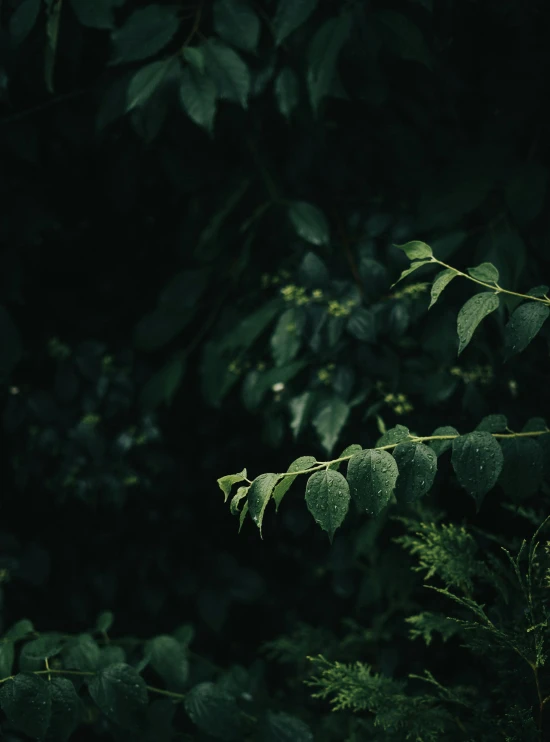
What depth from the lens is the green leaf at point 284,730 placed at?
4.41 feet

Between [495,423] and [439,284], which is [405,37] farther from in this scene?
[495,423]

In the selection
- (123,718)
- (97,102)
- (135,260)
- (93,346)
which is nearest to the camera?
(123,718)

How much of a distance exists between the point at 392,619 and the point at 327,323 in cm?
90

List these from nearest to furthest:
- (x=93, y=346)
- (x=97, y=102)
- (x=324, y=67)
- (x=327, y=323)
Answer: (x=324, y=67), (x=327, y=323), (x=97, y=102), (x=93, y=346)

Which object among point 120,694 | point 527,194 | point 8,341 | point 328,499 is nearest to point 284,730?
point 120,694

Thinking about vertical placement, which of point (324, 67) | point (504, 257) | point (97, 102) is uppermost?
point (97, 102)

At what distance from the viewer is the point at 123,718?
1.18 meters

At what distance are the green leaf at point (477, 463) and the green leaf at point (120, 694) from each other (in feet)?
2.06

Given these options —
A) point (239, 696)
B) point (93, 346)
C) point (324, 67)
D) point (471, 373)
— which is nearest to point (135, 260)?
point (93, 346)

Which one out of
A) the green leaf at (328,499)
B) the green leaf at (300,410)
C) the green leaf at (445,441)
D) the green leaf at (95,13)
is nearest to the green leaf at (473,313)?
the green leaf at (445,441)

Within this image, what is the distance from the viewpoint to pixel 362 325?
1.43 m

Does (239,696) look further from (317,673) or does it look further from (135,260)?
(135,260)

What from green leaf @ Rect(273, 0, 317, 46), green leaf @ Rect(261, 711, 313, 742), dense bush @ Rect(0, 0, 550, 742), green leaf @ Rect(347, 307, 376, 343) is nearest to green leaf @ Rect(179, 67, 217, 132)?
dense bush @ Rect(0, 0, 550, 742)

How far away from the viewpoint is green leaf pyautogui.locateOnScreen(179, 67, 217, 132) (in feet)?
4.47
